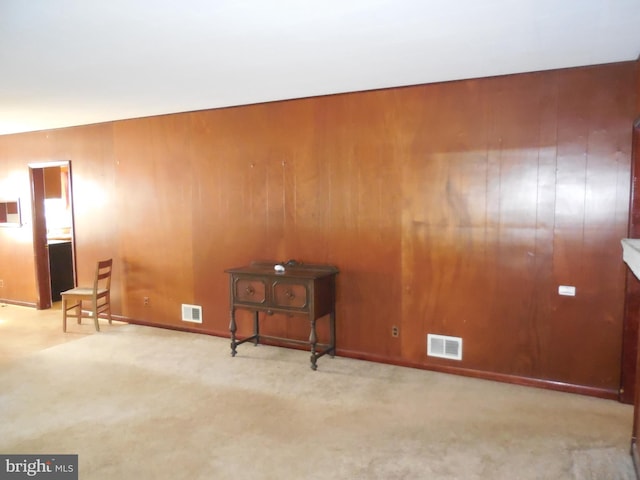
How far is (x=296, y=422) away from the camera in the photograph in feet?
9.70

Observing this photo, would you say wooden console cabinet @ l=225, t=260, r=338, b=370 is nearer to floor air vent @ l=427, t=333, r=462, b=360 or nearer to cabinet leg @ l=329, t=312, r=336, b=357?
cabinet leg @ l=329, t=312, r=336, b=357

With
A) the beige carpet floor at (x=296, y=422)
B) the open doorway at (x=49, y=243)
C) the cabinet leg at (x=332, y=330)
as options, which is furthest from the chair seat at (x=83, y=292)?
the cabinet leg at (x=332, y=330)

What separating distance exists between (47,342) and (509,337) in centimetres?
455

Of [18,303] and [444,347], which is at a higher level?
[444,347]

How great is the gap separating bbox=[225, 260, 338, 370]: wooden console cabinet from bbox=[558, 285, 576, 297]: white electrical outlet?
182 centimetres

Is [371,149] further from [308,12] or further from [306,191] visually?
[308,12]

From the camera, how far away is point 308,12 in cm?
230

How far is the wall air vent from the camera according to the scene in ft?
16.2

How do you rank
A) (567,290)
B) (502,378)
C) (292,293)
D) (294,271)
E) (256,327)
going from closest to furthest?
1. (567,290)
2. (502,378)
3. (292,293)
4. (294,271)
5. (256,327)

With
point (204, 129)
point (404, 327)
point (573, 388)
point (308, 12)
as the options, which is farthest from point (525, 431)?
point (204, 129)

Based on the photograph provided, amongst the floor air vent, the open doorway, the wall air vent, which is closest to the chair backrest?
the open doorway

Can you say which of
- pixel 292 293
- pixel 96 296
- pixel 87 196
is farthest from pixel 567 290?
pixel 87 196

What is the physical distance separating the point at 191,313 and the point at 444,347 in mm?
2784

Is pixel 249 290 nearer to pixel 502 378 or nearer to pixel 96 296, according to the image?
pixel 96 296
